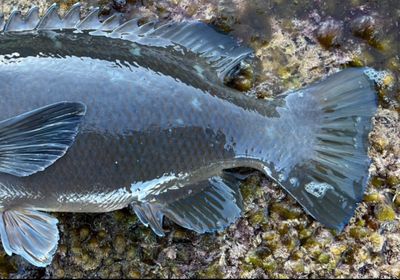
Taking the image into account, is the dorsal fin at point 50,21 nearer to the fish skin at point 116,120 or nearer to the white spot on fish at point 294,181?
the fish skin at point 116,120

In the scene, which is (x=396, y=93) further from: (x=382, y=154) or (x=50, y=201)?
(x=50, y=201)

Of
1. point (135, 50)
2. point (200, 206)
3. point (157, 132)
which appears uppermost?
point (135, 50)

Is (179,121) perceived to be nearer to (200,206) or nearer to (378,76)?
(200,206)

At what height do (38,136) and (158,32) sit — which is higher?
(158,32)

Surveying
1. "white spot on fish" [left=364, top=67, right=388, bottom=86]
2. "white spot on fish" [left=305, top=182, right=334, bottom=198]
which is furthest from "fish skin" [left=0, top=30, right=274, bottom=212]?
"white spot on fish" [left=364, top=67, right=388, bottom=86]

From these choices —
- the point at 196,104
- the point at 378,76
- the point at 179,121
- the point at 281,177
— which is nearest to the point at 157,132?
the point at 179,121

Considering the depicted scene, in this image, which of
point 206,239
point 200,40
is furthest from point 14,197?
point 200,40

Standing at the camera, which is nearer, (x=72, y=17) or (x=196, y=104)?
(x=196, y=104)

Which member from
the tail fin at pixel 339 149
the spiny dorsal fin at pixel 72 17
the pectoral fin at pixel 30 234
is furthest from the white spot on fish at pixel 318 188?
the spiny dorsal fin at pixel 72 17
